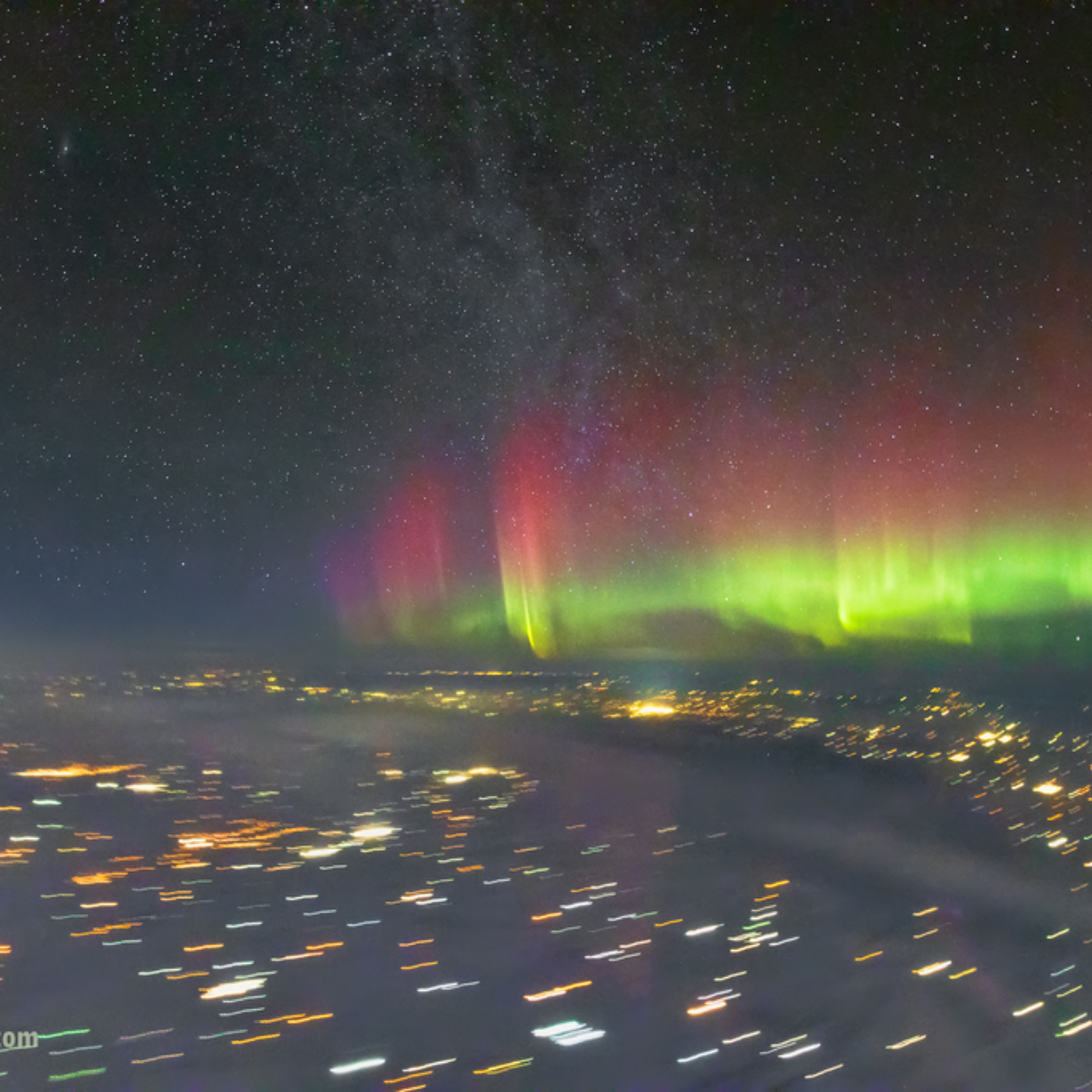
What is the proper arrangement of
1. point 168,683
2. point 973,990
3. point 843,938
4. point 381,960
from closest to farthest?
point 973,990 → point 381,960 → point 843,938 → point 168,683

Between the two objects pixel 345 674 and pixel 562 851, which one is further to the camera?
pixel 345 674

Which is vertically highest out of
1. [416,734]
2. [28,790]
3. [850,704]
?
[28,790]

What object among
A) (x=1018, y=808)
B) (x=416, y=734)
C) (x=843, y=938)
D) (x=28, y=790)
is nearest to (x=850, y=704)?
(x=416, y=734)

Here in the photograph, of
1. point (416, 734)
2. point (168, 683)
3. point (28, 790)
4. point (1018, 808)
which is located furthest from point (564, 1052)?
point (168, 683)

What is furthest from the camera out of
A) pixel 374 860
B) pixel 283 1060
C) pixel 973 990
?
pixel 374 860

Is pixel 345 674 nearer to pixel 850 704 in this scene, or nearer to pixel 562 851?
pixel 850 704

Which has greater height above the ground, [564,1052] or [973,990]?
[564,1052]
